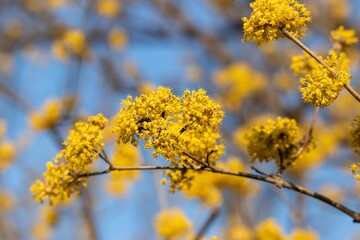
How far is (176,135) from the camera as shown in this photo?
1643 millimetres

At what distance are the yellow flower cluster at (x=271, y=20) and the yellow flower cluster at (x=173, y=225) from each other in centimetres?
173

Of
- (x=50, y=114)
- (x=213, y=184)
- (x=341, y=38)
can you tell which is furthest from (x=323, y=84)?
(x=50, y=114)

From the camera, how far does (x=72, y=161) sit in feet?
5.96

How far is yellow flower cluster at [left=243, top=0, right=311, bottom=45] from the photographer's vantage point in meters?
1.72

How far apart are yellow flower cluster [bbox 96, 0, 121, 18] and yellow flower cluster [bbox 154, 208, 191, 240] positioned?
3.93 meters

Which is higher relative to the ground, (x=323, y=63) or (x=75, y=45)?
(x=75, y=45)

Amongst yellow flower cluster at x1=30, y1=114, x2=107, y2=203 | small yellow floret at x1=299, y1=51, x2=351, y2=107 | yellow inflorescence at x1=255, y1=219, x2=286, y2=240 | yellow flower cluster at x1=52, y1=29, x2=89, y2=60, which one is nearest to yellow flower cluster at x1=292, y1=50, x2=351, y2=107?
small yellow floret at x1=299, y1=51, x2=351, y2=107

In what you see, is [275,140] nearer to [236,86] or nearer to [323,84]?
[323,84]

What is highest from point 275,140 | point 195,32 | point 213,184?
point 195,32

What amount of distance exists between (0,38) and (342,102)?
505 cm

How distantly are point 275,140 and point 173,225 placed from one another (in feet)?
4.34

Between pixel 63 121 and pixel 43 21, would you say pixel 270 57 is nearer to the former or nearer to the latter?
pixel 43 21

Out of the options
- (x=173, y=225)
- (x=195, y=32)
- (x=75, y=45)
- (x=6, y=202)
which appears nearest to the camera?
(x=173, y=225)

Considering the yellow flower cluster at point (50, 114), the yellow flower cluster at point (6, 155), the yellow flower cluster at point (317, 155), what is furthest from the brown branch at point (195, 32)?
the yellow flower cluster at point (6, 155)
